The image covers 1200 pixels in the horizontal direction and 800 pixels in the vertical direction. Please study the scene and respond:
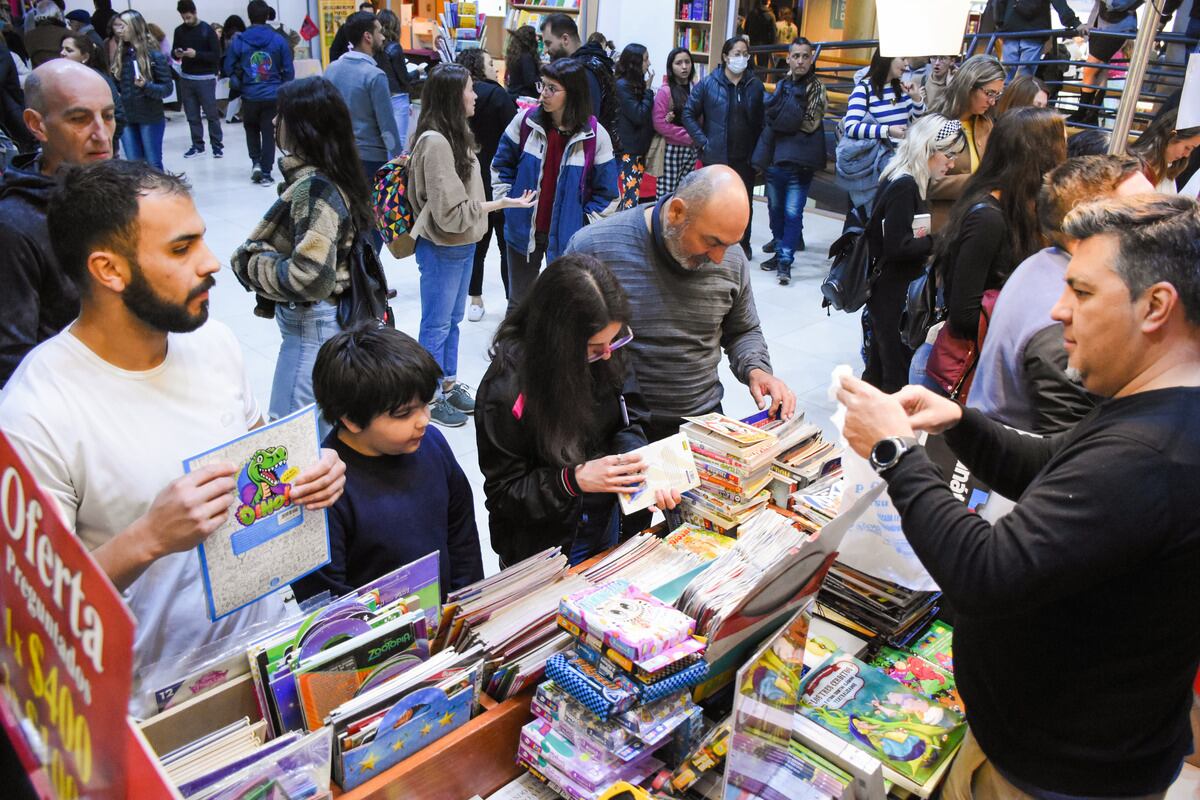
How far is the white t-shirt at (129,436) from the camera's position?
148 cm

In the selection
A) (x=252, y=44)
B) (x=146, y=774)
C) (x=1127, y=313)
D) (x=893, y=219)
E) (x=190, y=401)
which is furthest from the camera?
(x=252, y=44)

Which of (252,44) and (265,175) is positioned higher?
(252,44)

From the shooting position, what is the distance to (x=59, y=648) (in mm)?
581

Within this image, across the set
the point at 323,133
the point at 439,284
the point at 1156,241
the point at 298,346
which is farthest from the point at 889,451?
the point at 439,284

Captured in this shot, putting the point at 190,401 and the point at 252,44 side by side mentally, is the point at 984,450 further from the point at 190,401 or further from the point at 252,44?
the point at 252,44

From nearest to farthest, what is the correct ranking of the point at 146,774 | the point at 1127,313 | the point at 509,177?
1. the point at 146,774
2. the point at 1127,313
3. the point at 509,177

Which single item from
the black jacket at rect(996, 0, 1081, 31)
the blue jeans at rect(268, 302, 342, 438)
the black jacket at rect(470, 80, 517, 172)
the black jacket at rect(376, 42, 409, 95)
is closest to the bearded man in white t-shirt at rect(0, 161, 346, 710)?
the blue jeans at rect(268, 302, 342, 438)

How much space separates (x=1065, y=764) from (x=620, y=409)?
135 centimetres

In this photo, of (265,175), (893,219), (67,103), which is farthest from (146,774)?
(265,175)

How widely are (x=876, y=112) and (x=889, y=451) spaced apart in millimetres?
5543

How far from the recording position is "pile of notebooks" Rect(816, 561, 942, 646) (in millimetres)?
2076

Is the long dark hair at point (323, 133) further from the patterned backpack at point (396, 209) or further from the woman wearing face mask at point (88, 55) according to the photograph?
the woman wearing face mask at point (88, 55)

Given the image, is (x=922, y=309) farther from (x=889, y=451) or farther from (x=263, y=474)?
(x=263, y=474)

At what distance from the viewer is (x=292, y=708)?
4.64 ft
